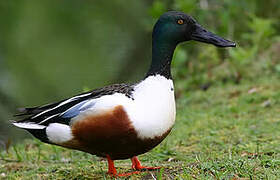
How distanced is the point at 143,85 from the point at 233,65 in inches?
178

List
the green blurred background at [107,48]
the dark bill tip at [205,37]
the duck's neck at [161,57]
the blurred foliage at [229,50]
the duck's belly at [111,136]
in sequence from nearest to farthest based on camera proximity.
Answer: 1. the duck's belly at [111,136]
2. the duck's neck at [161,57]
3. the dark bill tip at [205,37]
4. the blurred foliage at [229,50]
5. the green blurred background at [107,48]

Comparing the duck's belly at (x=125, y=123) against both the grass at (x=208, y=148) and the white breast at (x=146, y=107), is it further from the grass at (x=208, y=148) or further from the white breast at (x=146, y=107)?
the grass at (x=208, y=148)

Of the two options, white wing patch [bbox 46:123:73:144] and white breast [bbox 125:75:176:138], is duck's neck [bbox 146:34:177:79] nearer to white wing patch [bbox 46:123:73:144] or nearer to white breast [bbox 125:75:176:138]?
white breast [bbox 125:75:176:138]

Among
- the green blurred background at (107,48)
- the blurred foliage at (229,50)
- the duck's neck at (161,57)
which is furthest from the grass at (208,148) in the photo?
the green blurred background at (107,48)

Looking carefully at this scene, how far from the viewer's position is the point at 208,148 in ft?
16.7

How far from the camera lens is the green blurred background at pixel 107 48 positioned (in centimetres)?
809

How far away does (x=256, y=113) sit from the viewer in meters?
6.27

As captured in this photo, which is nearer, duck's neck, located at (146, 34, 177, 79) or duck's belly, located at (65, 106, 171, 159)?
duck's belly, located at (65, 106, 171, 159)

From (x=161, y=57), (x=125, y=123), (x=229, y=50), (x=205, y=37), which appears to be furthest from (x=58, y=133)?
(x=229, y=50)

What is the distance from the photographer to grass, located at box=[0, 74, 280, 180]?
363 centimetres

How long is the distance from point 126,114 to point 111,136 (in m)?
0.18

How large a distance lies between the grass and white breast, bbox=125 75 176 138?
296 millimetres

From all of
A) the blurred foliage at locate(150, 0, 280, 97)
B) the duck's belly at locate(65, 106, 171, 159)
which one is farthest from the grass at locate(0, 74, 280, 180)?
the blurred foliage at locate(150, 0, 280, 97)

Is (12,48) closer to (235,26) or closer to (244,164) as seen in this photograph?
(235,26)
